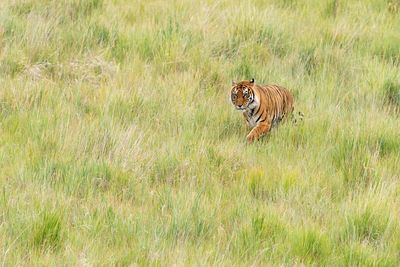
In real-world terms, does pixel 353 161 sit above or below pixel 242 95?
below

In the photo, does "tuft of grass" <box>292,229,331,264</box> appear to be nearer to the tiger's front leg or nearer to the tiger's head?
the tiger's front leg

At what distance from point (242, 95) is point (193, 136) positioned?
0.59 meters

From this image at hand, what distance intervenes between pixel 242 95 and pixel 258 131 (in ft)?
1.09

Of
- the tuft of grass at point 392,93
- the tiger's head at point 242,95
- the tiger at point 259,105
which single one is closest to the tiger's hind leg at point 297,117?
the tiger at point 259,105

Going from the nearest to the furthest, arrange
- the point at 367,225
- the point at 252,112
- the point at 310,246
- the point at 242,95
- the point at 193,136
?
the point at 310,246 < the point at 367,225 < the point at 193,136 < the point at 242,95 < the point at 252,112

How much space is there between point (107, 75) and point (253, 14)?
6.96 ft

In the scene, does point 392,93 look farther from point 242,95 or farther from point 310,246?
point 310,246

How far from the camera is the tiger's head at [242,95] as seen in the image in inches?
256

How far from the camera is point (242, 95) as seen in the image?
6.51m

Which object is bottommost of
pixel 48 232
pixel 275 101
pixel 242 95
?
pixel 48 232

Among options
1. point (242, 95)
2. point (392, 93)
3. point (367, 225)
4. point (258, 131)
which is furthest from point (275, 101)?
point (367, 225)

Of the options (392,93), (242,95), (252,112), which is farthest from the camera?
(392,93)

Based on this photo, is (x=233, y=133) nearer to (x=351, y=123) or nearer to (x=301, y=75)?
(x=351, y=123)

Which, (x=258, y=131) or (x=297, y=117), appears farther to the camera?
(x=297, y=117)
